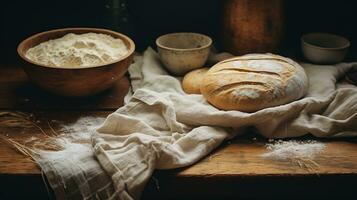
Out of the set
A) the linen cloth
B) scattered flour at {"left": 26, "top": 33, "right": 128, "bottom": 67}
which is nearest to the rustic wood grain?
the linen cloth

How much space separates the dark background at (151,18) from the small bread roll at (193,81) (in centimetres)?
31

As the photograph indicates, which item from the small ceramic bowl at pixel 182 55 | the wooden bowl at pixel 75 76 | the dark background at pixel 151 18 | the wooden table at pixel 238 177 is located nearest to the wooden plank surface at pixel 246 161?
the wooden table at pixel 238 177

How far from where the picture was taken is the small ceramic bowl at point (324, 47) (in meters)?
1.28

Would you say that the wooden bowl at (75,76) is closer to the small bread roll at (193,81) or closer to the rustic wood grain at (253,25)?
the small bread roll at (193,81)

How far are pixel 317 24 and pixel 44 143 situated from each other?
1.06 metres

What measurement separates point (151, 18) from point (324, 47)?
63 cm

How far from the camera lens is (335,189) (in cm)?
91

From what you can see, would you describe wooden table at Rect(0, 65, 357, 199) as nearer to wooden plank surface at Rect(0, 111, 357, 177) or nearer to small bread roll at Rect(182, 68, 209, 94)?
wooden plank surface at Rect(0, 111, 357, 177)

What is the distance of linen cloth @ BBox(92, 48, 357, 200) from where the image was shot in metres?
0.89

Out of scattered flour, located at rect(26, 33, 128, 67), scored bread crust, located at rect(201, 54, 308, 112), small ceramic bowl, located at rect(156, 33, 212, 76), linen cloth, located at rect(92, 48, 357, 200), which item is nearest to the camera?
linen cloth, located at rect(92, 48, 357, 200)

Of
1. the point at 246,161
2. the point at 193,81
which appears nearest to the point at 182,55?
the point at 193,81

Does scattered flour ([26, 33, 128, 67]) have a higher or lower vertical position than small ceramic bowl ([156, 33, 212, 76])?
higher

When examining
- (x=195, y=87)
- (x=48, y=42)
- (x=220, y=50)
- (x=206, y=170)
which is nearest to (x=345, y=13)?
(x=220, y=50)

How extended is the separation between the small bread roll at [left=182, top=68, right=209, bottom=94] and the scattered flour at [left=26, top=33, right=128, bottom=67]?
20cm
